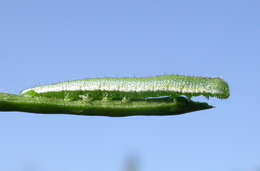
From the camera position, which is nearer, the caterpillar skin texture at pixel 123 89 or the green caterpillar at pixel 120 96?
the green caterpillar at pixel 120 96

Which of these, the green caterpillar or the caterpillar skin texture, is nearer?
the green caterpillar

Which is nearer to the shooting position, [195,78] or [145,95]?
[145,95]

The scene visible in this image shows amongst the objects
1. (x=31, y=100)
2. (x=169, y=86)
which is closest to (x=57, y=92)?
(x=31, y=100)

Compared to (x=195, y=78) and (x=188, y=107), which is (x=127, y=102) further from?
(x=195, y=78)

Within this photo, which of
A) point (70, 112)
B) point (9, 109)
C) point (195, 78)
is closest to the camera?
point (9, 109)
